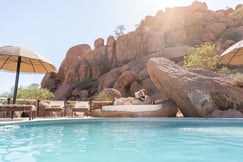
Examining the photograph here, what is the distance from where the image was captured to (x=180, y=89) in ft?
34.9

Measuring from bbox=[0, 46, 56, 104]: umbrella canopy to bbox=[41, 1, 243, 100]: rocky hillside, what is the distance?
18.6 m

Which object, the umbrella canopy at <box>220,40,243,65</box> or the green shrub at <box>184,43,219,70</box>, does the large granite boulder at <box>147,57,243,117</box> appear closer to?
the umbrella canopy at <box>220,40,243,65</box>

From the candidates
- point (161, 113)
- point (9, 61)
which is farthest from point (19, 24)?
point (161, 113)

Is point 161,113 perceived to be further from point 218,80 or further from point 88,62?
point 88,62

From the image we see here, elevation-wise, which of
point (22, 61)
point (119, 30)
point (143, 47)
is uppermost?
point (119, 30)

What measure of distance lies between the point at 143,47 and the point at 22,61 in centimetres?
2420

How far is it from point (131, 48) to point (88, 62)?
724 cm

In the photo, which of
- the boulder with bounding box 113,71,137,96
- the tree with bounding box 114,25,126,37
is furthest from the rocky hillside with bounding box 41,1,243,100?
the tree with bounding box 114,25,126,37

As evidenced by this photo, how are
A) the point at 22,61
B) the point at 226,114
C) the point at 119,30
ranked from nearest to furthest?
the point at 226,114 < the point at 22,61 < the point at 119,30

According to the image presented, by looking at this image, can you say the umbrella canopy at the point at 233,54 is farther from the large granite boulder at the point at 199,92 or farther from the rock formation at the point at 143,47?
the rock formation at the point at 143,47

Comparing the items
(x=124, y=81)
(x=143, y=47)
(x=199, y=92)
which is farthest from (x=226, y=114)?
(x=143, y=47)

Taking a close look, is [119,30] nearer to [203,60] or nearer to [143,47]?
[143,47]

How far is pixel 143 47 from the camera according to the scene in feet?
108

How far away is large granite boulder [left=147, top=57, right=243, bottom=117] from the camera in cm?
1043
